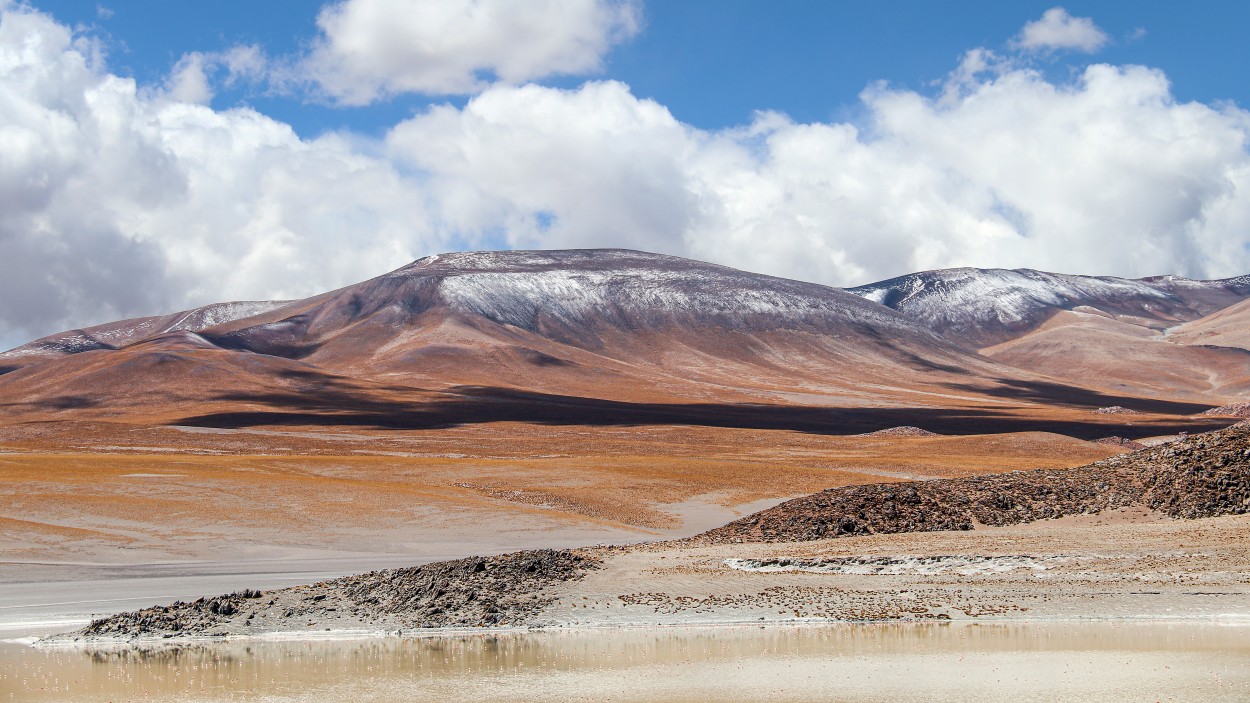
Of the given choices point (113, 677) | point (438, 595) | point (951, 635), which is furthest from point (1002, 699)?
point (113, 677)

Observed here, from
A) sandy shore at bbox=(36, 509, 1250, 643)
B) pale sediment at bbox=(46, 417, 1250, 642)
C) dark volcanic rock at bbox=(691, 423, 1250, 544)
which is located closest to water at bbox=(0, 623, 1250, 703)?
sandy shore at bbox=(36, 509, 1250, 643)

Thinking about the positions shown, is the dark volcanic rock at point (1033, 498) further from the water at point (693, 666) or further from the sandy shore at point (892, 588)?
the water at point (693, 666)

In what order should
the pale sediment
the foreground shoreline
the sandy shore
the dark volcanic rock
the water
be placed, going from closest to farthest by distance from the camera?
the water, the foreground shoreline, the sandy shore, the pale sediment, the dark volcanic rock

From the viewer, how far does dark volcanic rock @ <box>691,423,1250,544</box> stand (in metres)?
30.7

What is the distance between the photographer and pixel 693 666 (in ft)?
60.5

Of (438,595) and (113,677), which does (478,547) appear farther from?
(113,677)

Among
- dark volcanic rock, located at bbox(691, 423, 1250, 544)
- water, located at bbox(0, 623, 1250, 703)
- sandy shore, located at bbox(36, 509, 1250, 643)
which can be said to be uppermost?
dark volcanic rock, located at bbox(691, 423, 1250, 544)

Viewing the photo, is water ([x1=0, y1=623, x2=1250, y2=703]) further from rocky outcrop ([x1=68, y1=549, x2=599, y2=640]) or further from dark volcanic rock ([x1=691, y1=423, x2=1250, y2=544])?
dark volcanic rock ([x1=691, y1=423, x2=1250, y2=544])

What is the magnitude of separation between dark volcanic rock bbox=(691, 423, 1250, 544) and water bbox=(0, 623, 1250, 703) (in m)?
11.5

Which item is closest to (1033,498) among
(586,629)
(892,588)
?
(892,588)

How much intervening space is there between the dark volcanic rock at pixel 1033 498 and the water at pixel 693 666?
1151 centimetres

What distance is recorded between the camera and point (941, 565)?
25750 mm

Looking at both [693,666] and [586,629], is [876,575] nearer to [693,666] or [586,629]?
[586,629]

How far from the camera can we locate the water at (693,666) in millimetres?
16438
